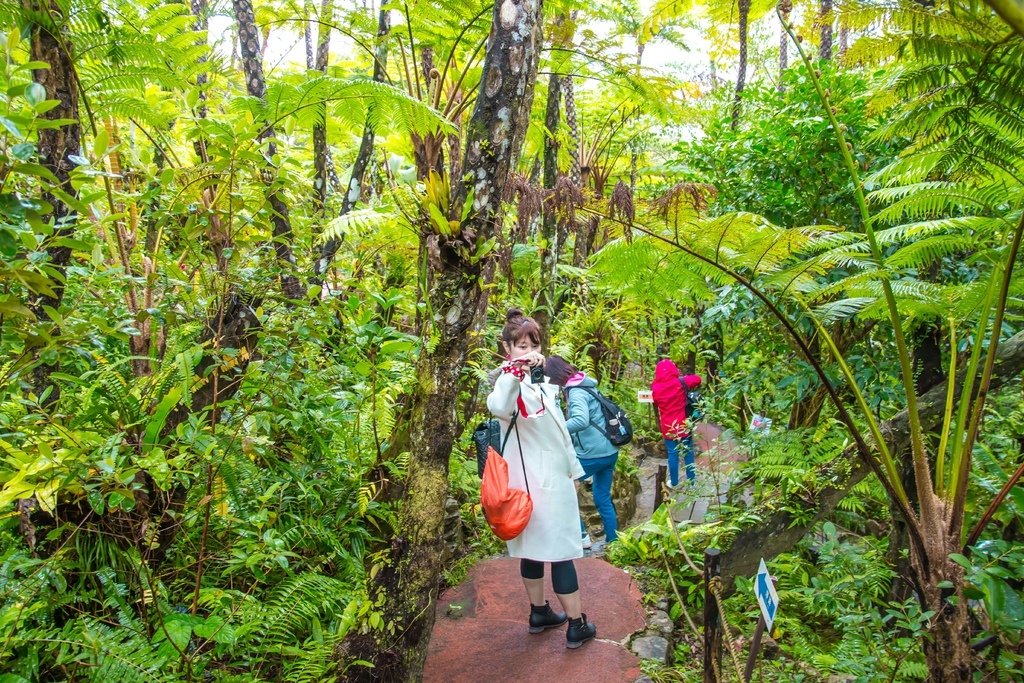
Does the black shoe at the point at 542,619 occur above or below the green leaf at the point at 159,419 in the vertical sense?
below

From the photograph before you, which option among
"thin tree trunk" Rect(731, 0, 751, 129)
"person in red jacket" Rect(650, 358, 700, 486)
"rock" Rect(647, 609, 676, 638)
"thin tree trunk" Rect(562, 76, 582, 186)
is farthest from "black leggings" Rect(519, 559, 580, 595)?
"thin tree trunk" Rect(562, 76, 582, 186)

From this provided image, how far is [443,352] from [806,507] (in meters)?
2.72

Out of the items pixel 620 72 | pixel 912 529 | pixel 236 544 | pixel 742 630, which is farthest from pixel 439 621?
pixel 620 72

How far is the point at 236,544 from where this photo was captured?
8.62 ft

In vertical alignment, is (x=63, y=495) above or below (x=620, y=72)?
below

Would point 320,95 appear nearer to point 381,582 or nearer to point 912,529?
point 381,582

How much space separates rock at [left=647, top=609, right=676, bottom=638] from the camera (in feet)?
12.1

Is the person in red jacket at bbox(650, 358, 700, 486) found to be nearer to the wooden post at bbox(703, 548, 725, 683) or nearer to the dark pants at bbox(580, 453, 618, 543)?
the dark pants at bbox(580, 453, 618, 543)

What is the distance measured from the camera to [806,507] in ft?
12.8

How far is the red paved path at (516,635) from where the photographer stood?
10.0 ft

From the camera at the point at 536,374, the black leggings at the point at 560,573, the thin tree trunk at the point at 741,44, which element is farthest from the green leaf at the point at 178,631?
the thin tree trunk at the point at 741,44

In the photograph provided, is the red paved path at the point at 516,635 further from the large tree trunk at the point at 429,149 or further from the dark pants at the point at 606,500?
the large tree trunk at the point at 429,149

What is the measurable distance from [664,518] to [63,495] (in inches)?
145

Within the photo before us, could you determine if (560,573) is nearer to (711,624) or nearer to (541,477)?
(541,477)
